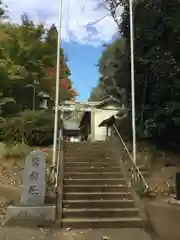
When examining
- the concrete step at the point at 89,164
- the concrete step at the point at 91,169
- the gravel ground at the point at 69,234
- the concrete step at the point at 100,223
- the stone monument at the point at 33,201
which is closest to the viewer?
the gravel ground at the point at 69,234

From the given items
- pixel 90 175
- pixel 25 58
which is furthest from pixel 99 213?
pixel 25 58

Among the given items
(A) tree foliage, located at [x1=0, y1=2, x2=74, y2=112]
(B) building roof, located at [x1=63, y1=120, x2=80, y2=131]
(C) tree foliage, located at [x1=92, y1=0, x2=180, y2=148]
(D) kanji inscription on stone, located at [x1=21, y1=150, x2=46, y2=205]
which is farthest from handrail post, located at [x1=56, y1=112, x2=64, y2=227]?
(B) building roof, located at [x1=63, y1=120, x2=80, y2=131]

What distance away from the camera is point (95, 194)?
9.40 metres

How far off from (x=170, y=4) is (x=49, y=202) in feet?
29.2

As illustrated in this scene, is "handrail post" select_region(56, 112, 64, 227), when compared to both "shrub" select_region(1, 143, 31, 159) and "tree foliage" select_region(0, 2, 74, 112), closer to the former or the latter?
"shrub" select_region(1, 143, 31, 159)

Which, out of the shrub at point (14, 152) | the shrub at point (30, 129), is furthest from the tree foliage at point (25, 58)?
the shrub at point (14, 152)

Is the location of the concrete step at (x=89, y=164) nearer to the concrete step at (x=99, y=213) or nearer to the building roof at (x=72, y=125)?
the concrete step at (x=99, y=213)

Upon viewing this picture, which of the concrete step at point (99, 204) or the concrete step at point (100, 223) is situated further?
the concrete step at point (99, 204)

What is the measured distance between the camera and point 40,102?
22172mm

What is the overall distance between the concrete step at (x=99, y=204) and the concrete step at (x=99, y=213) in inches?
9.5

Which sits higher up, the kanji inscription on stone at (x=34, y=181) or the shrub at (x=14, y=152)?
the shrub at (x=14, y=152)

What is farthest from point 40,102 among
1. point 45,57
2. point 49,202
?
point 49,202

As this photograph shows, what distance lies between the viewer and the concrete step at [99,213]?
8375 millimetres

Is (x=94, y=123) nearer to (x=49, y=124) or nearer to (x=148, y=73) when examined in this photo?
(x=49, y=124)
